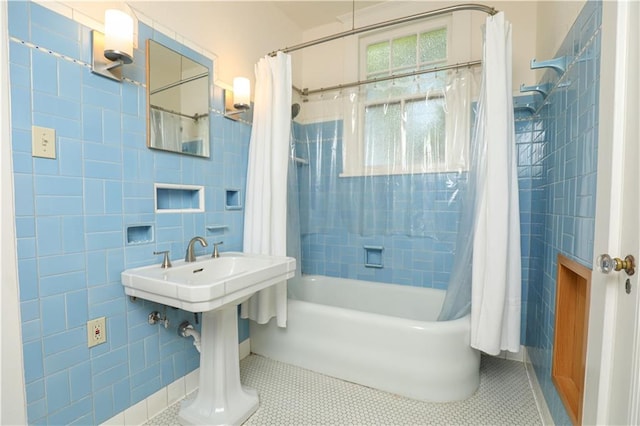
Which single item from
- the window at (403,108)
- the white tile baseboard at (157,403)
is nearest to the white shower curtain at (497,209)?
the window at (403,108)

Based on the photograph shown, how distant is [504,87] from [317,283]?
6.25 feet

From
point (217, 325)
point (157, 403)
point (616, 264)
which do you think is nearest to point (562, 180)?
point (616, 264)

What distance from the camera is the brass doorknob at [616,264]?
78 cm

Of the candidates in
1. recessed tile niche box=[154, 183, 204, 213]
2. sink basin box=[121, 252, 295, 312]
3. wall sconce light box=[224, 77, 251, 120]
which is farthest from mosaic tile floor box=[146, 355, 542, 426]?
wall sconce light box=[224, 77, 251, 120]

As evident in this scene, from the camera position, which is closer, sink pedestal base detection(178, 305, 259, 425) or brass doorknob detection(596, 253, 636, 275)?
brass doorknob detection(596, 253, 636, 275)

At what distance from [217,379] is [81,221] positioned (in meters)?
1.00

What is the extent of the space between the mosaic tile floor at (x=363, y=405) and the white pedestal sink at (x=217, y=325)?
0.12 meters

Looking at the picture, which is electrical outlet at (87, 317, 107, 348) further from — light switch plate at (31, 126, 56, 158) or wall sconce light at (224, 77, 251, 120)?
wall sconce light at (224, 77, 251, 120)

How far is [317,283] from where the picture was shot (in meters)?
2.59

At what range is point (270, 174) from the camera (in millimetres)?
1976

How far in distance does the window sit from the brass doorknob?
129 cm

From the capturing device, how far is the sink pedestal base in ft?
4.97

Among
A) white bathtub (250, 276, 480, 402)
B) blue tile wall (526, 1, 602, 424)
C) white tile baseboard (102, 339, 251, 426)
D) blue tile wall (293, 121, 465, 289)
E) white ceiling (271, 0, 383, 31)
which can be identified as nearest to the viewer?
blue tile wall (526, 1, 602, 424)

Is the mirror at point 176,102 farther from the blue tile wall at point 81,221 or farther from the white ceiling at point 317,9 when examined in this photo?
the white ceiling at point 317,9
